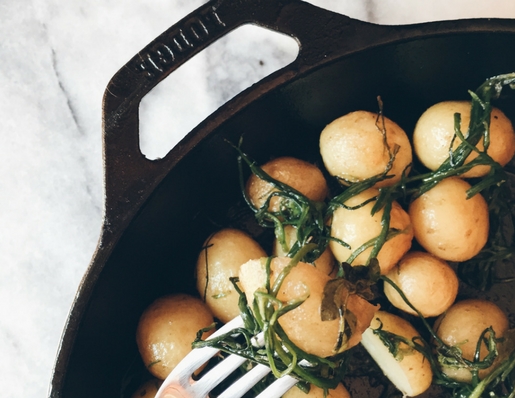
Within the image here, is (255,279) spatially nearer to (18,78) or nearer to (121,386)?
(121,386)

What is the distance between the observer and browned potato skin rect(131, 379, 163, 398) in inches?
39.1

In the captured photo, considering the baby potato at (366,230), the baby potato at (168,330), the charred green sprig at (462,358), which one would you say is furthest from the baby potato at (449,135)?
the baby potato at (168,330)

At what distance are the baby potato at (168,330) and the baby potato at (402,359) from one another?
0.29 metres

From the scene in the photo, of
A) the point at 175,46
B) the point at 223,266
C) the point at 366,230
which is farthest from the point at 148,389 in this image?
the point at 175,46

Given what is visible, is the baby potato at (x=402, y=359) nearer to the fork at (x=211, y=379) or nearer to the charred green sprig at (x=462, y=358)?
the charred green sprig at (x=462, y=358)

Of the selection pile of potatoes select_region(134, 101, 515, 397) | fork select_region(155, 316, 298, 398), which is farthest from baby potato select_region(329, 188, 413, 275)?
fork select_region(155, 316, 298, 398)

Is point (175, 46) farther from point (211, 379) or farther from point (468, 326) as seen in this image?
point (468, 326)

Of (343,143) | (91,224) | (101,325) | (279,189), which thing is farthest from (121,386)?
(343,143)

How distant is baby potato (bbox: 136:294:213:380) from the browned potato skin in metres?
0.02

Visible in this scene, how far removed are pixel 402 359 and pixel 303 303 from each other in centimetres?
26

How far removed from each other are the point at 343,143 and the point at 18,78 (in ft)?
2.36

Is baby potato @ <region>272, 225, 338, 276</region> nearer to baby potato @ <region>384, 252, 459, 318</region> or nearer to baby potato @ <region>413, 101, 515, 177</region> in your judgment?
baby potato @ <region>384, 252, 459, 318</region>

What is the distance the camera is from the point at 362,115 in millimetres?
976

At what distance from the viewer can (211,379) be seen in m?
0.93
